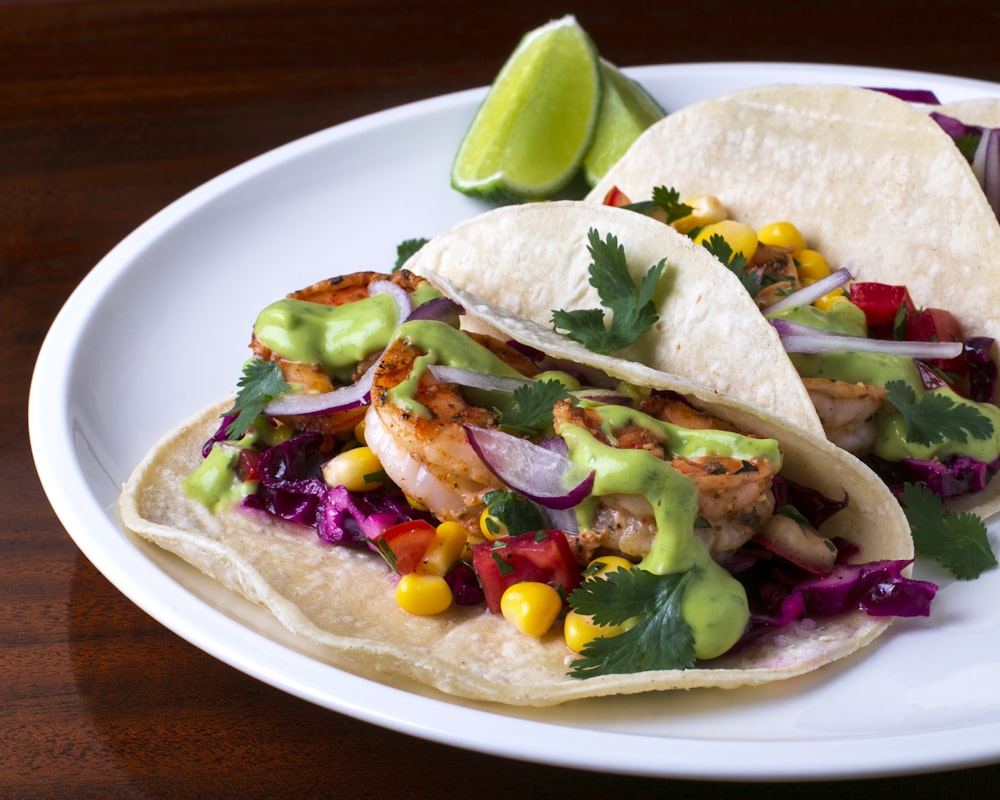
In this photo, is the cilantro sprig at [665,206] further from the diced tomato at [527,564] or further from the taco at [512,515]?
the diced tomato at [527,564]

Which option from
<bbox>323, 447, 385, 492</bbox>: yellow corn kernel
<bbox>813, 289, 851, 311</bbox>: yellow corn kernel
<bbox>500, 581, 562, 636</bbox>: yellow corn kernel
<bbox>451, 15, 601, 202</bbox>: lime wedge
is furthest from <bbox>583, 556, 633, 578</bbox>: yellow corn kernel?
<bbox>451, 15, 601, 202</bbox>: lime wedge

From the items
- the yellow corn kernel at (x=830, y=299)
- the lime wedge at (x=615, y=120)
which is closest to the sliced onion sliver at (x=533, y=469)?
the yellow corn kernel at (x=830, y=299)

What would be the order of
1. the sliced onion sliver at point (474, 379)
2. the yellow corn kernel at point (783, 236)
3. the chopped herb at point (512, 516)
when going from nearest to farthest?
1. the chopped herb at point (512, 516)
2. the sliced onion sliver at point (474, 379)
3. the yellow corn kernel at point (783, 236)

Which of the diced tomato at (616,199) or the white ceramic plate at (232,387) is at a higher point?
the diced tomato at (616,199)

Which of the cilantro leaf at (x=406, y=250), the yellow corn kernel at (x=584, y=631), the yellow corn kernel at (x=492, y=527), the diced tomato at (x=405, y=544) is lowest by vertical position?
the diced tomato at (x=405, y=544)

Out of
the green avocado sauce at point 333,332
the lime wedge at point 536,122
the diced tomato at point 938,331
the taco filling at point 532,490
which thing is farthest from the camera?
the lime wedge at point 536,122

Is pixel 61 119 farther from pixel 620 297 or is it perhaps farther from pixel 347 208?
pixel 620 297

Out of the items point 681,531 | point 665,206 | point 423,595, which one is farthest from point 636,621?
point 665,206

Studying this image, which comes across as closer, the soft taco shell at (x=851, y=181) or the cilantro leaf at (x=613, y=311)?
the cilantro leaf at (x=613, y=311)

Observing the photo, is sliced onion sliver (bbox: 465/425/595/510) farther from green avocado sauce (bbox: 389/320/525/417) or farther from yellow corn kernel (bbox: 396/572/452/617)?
yellow corn kernel (bbox: 396/572/452/617)
